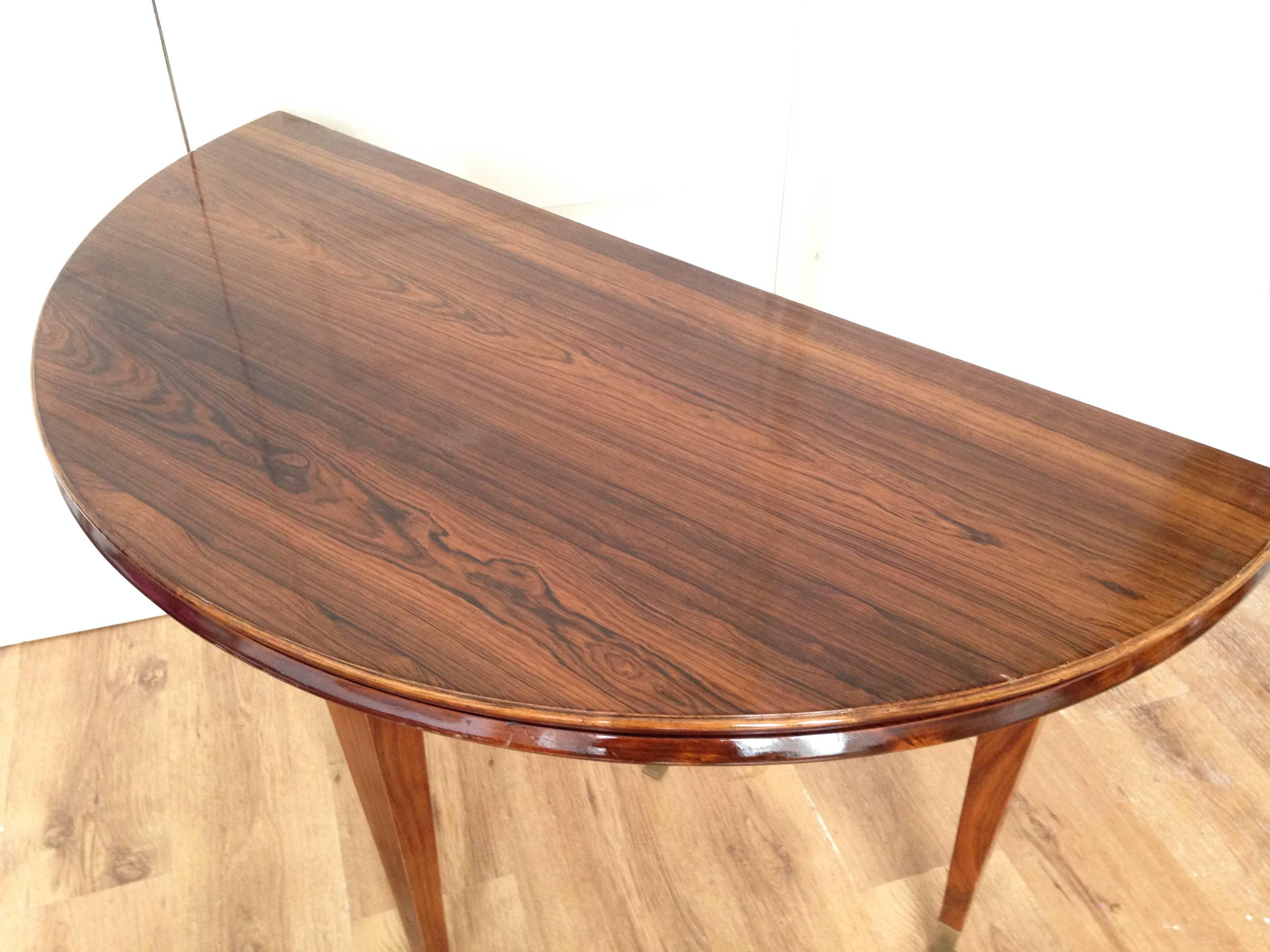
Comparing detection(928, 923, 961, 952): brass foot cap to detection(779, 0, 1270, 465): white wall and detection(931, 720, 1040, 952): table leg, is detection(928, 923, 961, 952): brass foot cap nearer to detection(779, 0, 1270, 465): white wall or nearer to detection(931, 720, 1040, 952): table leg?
detection(931, 720, 1040, 952): table leg

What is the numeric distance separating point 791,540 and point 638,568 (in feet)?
0.41

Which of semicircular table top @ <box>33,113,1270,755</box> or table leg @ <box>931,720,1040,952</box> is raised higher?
semicircular table top @ <box>33,113,1270,755</box>

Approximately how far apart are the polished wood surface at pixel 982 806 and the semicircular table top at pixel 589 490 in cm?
24

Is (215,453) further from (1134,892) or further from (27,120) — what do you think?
(1134,892)

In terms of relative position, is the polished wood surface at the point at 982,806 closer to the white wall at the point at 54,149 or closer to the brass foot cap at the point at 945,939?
the brass foot cap at the point at 945,939

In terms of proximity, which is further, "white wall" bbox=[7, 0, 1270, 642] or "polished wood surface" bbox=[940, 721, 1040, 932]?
"white wall" bbox=[7, 0, 1270, 642]

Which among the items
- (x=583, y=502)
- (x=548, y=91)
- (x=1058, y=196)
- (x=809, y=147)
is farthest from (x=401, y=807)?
(x=1058, y=196)

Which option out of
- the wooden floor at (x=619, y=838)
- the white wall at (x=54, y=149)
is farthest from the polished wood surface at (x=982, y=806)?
the white wall at (x=54, y=149)

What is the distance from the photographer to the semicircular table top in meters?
0.81

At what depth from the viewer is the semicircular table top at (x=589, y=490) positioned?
806 millimetres

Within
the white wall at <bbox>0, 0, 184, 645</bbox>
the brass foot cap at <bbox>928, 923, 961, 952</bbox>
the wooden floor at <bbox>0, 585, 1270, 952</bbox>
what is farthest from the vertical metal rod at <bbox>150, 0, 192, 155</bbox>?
the brass foot cap at <bbox>928, 923, 961, 952</bbox>

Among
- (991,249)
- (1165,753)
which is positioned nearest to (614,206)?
(991,249)

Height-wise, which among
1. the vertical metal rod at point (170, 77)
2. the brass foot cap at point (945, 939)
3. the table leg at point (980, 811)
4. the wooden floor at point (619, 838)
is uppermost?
the vertical metal rod at point (170, 77)

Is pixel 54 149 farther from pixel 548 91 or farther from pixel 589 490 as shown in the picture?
pixel 589 490
